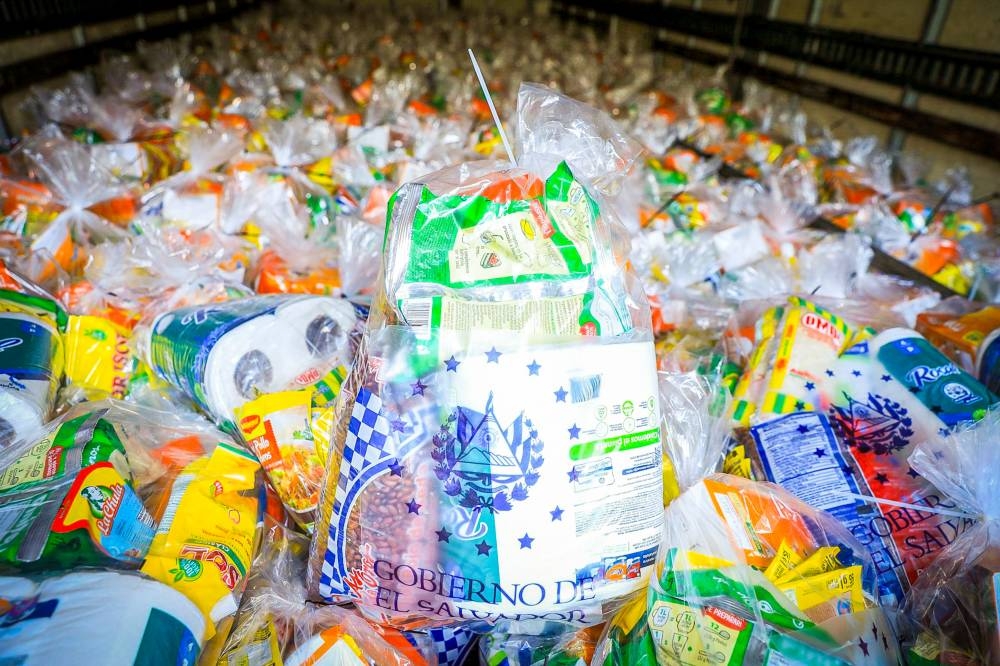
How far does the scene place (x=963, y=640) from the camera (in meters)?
0.86

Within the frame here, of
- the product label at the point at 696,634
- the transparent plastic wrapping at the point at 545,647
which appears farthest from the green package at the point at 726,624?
the transparent plastic wrapping at the point at 545,647

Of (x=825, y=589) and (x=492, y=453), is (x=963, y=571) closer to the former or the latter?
(x=825, y=589)

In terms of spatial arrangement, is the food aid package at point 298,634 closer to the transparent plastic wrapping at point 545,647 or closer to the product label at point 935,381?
the transparent plastic wrapping at point 545,647

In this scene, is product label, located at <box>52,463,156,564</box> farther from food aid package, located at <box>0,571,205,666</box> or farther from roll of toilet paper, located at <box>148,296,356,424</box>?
roll of toilet paper, located at <box>148,296,356,424</box>

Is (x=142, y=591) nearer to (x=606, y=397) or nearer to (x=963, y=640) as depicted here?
(x=606, y=397)

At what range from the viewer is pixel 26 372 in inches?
44.5

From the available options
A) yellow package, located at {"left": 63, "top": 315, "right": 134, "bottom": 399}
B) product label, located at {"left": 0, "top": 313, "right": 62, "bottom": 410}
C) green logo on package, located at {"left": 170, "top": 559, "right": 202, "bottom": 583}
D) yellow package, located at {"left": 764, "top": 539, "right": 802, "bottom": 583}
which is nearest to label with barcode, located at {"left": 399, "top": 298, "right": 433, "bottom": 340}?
green logo on package, located at {"left": 170, "top": 559, "right": 202, "bottom": 583}

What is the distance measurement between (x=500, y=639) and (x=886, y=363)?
0.95m

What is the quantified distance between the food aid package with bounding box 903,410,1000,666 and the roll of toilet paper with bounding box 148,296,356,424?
1108mm

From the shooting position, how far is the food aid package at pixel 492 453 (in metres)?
0.84

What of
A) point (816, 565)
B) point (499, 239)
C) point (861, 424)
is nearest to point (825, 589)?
point (816, 565)

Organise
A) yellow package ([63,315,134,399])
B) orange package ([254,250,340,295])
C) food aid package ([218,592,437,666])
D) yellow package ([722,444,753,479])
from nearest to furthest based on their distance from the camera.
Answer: food aid package ([218,592,437,666])
yellow package ([722,444,753,479])
yellow package ([63,315,134,399])
orange package ([254,250,340,295])

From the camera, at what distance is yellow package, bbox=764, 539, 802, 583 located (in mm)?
899

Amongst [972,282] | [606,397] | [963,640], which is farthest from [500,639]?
[972,282]
